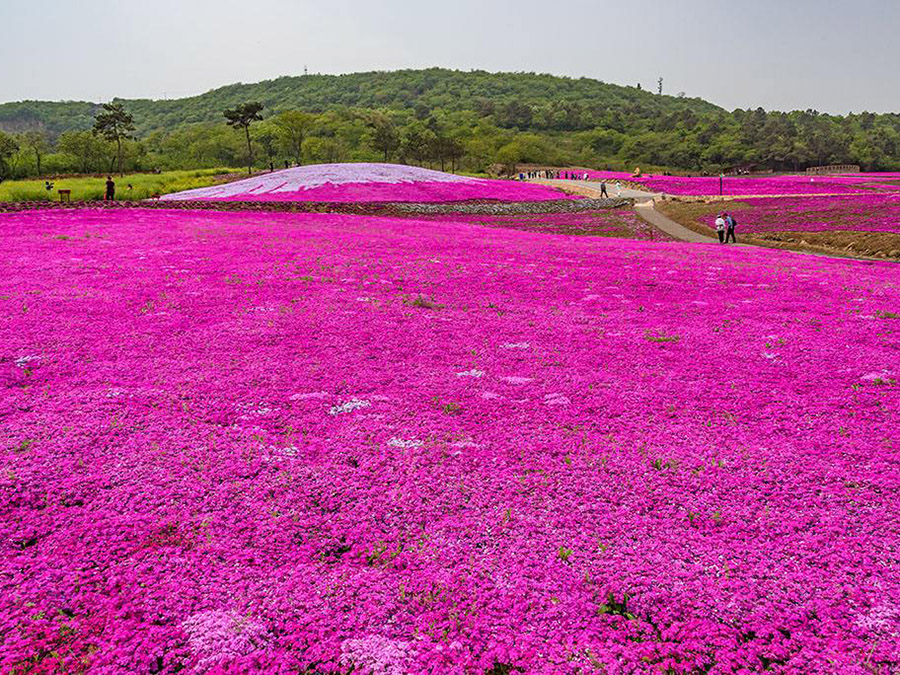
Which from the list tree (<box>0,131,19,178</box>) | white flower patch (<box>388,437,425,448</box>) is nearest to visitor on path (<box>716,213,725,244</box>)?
white flower patch (<box>388,437,425,448</box>)

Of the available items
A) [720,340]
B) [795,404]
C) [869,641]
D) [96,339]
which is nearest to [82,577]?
[869,641]

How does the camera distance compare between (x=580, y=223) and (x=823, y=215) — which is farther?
(x=580, y=223)

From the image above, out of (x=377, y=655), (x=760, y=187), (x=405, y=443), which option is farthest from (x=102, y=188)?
(x=760, y=187)

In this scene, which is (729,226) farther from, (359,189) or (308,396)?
(308,396)

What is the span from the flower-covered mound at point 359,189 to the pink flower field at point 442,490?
3495 cm

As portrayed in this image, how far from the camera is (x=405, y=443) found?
6426 millimetres

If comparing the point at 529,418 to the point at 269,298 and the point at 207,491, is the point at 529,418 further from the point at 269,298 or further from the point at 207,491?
the point at 269,298

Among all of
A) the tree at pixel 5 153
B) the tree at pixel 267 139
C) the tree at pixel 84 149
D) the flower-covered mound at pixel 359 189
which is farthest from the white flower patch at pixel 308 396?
the tree at pixel 267 139

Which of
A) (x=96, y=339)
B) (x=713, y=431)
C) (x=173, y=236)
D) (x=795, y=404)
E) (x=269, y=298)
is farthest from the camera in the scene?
(x=173, y=236)

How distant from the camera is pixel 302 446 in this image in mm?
6309

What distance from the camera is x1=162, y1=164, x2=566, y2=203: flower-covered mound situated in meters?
44.8

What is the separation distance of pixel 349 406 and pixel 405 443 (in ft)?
4.27

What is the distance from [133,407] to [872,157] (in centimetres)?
16194

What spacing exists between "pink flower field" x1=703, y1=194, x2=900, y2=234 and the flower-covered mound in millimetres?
18029
